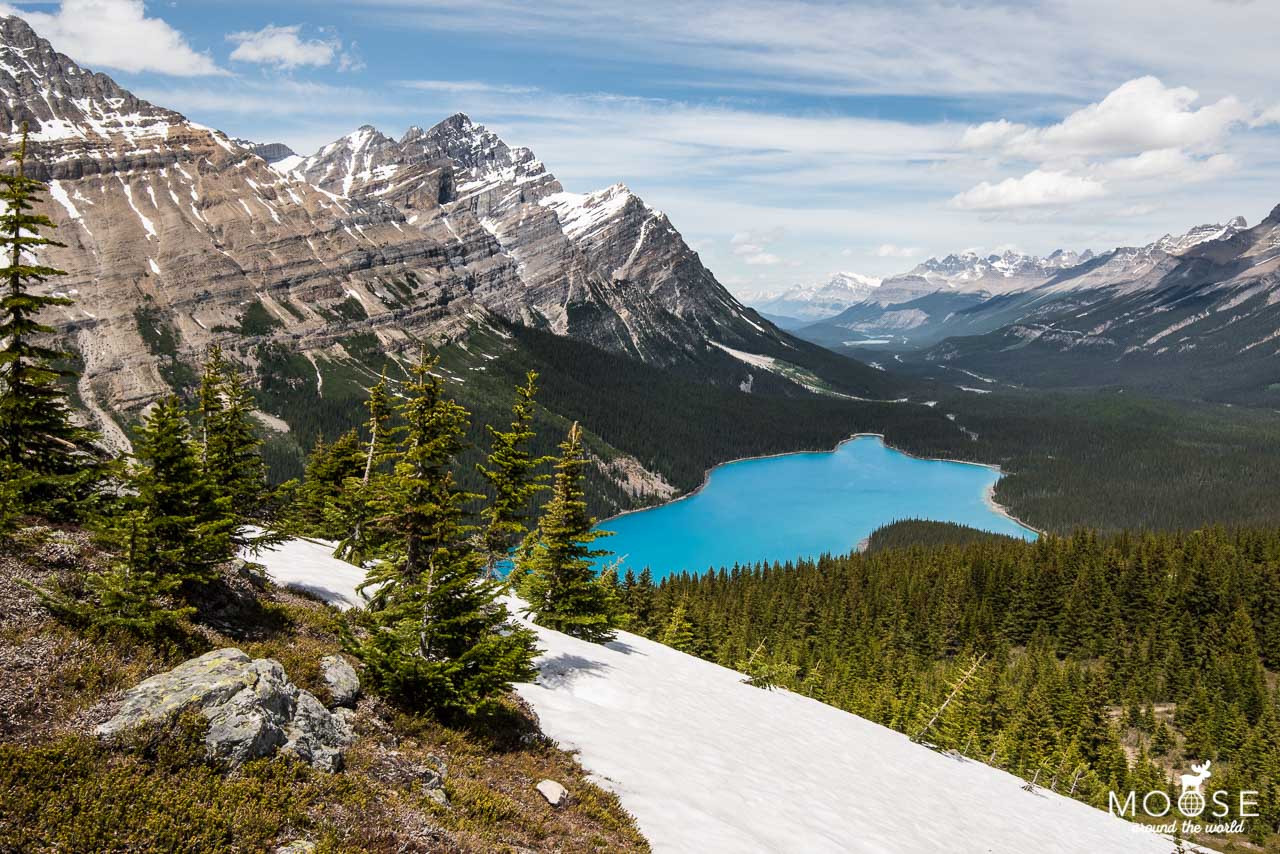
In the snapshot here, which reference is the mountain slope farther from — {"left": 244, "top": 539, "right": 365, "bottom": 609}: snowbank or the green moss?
the green moss

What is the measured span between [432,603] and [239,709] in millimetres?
6599

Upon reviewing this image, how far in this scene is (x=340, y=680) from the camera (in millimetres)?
16094

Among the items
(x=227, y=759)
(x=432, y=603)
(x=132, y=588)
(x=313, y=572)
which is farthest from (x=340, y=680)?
(x=313, y=572)

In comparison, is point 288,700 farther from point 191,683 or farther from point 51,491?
point 51,491

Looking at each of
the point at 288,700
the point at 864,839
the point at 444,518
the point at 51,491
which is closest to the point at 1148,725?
the point at 864,839

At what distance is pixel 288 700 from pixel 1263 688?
310ft

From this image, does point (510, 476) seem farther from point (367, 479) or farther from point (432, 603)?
point (432, 603)

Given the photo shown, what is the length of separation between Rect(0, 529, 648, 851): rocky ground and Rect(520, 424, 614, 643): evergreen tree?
17840mm

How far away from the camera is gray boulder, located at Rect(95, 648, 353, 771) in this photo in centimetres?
1153

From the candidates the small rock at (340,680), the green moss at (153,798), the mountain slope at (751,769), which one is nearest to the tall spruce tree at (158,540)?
the small rock at (340,680)

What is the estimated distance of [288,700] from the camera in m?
13.1

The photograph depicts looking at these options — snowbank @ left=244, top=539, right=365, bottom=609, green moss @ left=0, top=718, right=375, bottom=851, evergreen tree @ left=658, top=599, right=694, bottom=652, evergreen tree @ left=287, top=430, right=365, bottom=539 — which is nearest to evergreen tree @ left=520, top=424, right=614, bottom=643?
snowbank @ left=244, top=539, right=365, bottom=609

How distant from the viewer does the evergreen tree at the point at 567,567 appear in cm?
3519

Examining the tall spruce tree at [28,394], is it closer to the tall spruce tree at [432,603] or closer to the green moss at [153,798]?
the tall spruce tree at [432,603]
